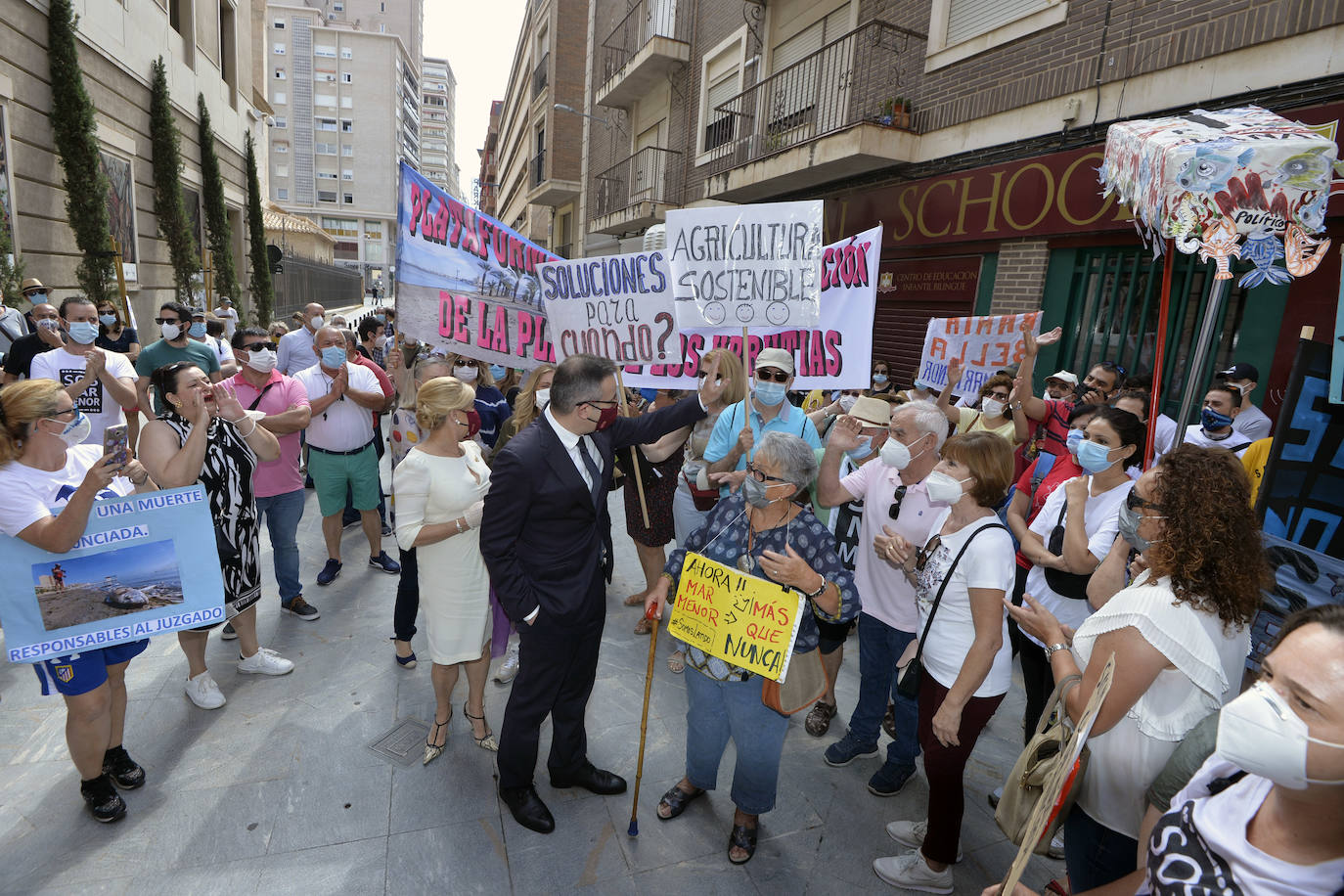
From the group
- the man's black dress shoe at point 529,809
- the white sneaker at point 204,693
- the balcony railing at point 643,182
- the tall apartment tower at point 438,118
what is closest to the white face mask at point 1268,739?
the man's black dress shoe at point 529,809

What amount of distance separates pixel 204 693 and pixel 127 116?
13628mm

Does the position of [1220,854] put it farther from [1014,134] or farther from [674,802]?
[1014,134]

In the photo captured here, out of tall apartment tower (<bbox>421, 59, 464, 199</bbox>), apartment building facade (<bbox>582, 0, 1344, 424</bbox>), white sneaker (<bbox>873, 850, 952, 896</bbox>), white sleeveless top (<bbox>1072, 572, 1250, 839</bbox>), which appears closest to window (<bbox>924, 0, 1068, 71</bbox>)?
apartment building facade (<bbox>582, 0, 1344, 424</bbox>)

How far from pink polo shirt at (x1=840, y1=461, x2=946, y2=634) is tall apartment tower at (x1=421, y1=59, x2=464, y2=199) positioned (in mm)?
142918

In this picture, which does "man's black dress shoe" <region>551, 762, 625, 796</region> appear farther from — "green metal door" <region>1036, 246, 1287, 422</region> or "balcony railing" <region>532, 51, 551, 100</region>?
"balcony railing" <region>532, 51, 551, 100</region>

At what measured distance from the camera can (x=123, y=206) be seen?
12.6 meters

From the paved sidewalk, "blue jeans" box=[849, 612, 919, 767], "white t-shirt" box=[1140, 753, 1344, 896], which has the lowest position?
the paved sidewalk

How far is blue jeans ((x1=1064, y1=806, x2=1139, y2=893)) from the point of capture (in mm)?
2145

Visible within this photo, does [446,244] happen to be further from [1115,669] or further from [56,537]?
[1115,669]

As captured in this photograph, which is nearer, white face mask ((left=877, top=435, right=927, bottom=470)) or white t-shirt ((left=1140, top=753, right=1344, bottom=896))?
white t-shirt ((left=1140, top=753, right=1344, bottom=896))

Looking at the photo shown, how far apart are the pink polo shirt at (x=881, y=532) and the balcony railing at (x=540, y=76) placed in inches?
1070


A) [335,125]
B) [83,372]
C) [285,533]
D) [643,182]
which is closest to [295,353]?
[83,372]

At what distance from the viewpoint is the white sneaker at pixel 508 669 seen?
169 inches

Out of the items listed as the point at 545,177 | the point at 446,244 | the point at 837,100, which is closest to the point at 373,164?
the point at 545,177
